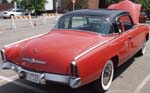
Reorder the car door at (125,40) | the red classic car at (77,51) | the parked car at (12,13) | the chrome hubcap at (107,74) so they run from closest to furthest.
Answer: the red classic car at (77,51), the chrome hubcap at (107,74), the car door at (125,40), the parked car at (12,13)

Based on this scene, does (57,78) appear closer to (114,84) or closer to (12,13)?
(114,84)

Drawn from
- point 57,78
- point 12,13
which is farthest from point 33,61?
point 12,13

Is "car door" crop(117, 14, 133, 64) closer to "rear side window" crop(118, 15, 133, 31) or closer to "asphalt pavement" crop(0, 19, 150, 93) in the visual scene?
"rear side window" crop(118, 15, 133, 31)

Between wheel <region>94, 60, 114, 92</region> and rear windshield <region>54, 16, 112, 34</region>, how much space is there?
0.75m

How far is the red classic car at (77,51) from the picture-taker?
14.8ft

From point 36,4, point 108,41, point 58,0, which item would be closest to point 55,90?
point 108,41

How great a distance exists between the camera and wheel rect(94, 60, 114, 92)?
5.10m

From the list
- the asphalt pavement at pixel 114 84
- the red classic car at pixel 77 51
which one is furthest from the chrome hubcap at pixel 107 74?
the asphalt pavement at pixel 114 84

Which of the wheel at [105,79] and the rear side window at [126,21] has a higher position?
the rear side window at [126,21]

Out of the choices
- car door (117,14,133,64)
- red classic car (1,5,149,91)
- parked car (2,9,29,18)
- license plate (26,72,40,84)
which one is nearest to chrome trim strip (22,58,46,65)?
red classic car (1,5,149,91)

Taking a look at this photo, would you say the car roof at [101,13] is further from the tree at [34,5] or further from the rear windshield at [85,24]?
the tree at [34,5]

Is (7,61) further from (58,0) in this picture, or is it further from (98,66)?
(58,0)

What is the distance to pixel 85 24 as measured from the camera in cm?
609

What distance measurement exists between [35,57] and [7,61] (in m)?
0.78
